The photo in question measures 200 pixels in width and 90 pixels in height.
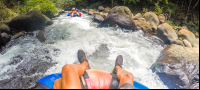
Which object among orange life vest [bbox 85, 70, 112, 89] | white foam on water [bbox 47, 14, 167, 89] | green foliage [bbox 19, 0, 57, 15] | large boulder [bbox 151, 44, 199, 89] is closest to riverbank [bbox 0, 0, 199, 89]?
large boulder [bbox 151, 44, 199, 89]

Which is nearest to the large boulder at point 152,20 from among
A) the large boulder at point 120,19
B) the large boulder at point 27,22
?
the large boulder at point 120,19

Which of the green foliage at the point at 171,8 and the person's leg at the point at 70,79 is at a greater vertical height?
the green foliage at the point at 171,8

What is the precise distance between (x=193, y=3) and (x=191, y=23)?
1.98m

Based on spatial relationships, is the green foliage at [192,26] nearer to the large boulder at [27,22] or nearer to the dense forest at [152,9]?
the dense forest at [152,9]

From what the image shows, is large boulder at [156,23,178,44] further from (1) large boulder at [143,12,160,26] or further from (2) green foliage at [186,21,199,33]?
(2) green foliage at [186,21,199,33]

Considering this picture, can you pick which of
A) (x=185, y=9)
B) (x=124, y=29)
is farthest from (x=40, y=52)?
(x=185, y=9)

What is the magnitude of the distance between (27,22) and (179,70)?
5717 mm

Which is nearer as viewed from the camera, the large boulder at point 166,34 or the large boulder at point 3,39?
the large boulder at point 3,39

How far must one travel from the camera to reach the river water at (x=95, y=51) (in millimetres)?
2611

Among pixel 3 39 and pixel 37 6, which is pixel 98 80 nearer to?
pixel 3 39

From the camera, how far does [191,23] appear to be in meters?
6.42

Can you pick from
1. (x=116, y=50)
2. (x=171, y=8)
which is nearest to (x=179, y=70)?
(x=116, y=50)

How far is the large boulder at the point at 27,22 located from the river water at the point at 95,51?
2.53 ft

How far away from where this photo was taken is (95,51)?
3.52 metres
